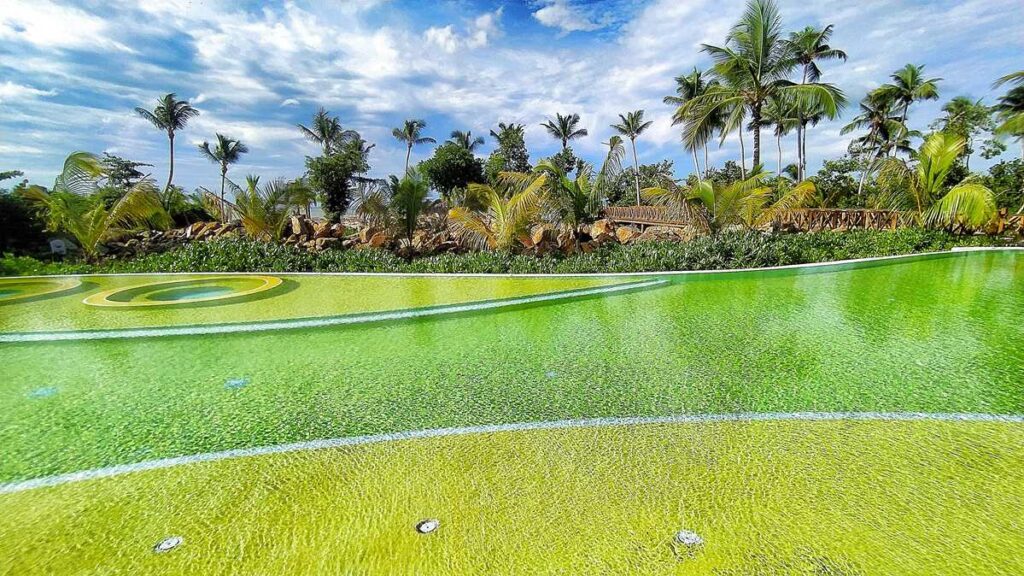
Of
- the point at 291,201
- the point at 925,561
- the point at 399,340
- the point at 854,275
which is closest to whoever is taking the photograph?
the point at 925,561

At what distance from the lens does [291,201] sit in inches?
452

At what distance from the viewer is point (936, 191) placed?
11.8m

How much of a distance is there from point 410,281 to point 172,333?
4353mm

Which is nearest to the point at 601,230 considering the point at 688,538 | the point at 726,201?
the point at 726,201

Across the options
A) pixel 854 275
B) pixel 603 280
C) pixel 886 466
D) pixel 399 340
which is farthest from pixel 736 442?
pixel 854 275

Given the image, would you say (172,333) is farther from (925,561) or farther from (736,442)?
(925,561)

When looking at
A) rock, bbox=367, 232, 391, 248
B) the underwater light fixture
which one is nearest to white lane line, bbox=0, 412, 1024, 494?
the underwater light fixture

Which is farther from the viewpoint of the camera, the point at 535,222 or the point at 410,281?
the point at 535,222

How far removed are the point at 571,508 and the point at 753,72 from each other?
1651 centimetres

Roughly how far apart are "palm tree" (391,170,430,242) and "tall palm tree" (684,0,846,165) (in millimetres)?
8787

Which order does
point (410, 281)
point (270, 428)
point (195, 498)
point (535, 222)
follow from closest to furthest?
point (195, 498)
point (270, 428)
point (410, 281)
point (535, 222)

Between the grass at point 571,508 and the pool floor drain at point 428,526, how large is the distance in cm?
4

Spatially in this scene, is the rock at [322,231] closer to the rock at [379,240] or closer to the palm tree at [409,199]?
the rock at [379,240]

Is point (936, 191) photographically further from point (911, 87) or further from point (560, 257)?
point (911, 87)
